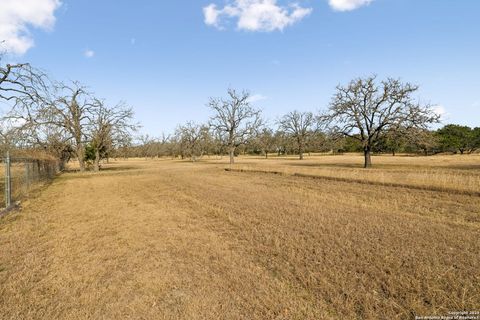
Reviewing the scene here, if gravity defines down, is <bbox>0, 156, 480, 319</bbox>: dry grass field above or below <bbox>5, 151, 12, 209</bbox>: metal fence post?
below

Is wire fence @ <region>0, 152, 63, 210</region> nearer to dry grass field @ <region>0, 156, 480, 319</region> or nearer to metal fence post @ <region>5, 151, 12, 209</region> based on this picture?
metal fence post @ <region>5, 151, 12, 209</region>

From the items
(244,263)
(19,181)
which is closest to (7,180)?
(244,263)

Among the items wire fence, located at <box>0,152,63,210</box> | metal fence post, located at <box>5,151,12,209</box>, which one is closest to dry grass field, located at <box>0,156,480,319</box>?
metal fence post, located at <box>5,151,12,209</box>

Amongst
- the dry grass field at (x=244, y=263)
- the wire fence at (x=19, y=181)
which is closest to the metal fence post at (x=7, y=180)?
the wire fence at (x=19, y=181)

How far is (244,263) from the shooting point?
17.2ft

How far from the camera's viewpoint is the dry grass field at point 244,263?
3779mm

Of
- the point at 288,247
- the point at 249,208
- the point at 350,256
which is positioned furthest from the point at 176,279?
the point at 249,208

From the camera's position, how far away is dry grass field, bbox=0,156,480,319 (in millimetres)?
3779

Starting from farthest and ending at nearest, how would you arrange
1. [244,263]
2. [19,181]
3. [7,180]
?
[19,181] → [7,180] → [244,263]

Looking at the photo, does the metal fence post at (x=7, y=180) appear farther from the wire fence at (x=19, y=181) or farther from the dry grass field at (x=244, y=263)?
the dry grass field at (x=244, y=263)

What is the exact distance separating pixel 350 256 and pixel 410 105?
96.9 ft

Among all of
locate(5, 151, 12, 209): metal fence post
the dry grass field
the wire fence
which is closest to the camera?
the dry grass field

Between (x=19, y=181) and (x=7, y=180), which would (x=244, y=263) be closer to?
(x=7, y=180)

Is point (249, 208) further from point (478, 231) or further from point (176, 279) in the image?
point (478, 231)
